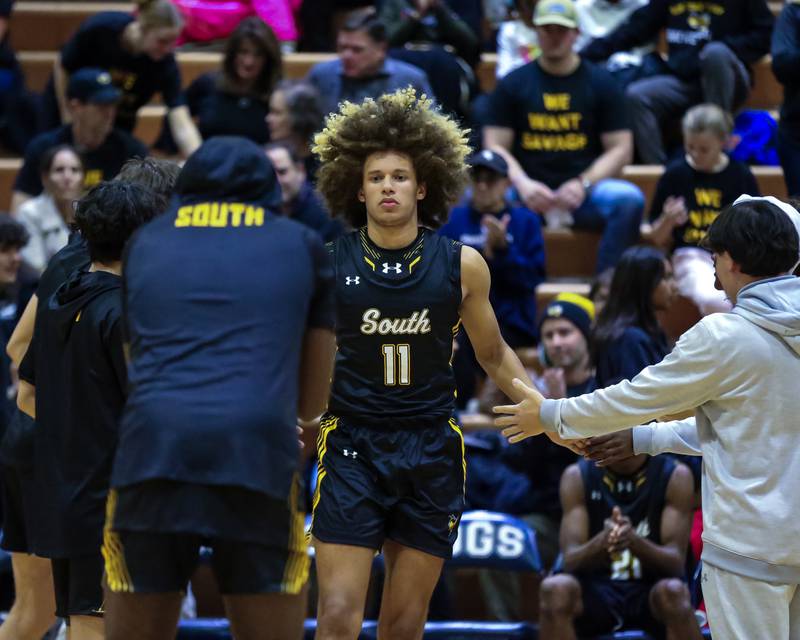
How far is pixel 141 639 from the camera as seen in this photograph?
3.95 meters

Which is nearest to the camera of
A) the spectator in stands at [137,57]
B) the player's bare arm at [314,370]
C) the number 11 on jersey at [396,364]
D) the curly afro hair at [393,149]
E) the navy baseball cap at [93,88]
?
the player's bare arm at [314,370]

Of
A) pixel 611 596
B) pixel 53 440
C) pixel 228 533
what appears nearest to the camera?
pixel 228 533

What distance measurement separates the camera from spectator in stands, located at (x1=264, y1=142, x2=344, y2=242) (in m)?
8.36

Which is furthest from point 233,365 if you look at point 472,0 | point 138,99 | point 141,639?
point 472,0

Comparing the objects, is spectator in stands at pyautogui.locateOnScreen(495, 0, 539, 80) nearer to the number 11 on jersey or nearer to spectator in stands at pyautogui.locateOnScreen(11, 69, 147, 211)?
spectator in stands at pyautogui.locateOnScreen(11, 69, 147, 211)

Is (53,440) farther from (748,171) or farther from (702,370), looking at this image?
(748,171)

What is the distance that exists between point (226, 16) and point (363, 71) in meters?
2.08

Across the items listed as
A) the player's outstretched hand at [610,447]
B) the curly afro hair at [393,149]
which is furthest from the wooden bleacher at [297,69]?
the player's outstretched hand at [610,447]

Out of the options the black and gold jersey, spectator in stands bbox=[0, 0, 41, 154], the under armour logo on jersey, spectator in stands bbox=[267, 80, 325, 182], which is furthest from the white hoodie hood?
spectator in stands bbox=[0, 0, 41, 154]

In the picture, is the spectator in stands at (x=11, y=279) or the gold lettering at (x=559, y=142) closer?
the spectator in stands at (x=11, y=279)

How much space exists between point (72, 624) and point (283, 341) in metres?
1.53

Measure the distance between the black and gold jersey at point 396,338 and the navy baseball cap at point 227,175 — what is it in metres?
1.22

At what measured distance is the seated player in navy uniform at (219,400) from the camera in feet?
12.3

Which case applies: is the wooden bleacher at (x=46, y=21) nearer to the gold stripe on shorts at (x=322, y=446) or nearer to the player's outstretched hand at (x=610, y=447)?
the gold stripe on shorts at (x=322, y=446)
